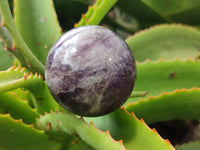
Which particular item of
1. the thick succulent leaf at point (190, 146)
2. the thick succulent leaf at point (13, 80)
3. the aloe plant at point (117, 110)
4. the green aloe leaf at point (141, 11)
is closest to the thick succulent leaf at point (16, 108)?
the aloe plant at point (117, 110)

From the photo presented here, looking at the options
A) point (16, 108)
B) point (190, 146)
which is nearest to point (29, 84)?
point (16, 108)

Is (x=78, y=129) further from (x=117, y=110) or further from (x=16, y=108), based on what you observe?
(x=16, y=108)

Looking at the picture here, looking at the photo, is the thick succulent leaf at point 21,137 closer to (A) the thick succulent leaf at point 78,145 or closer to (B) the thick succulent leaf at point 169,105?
(A) the thick succulent leaf at point 78,145

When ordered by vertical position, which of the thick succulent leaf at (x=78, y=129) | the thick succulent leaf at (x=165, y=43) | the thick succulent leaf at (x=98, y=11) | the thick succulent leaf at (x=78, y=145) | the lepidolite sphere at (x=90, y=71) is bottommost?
the thick succulent leaf at (x=165, y=43)

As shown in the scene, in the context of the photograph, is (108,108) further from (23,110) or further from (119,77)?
(23,110)

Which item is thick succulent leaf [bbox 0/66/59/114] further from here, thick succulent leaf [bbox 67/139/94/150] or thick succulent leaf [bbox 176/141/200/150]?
thick succulent leaf [bbox 176/141/200/150]

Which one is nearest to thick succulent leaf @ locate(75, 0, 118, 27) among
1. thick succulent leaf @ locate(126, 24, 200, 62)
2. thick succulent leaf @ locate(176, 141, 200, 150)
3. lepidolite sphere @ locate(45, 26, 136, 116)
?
thick succulent leaf @ locate(126, 24, 200, 62)
